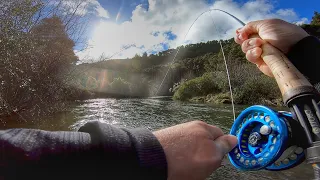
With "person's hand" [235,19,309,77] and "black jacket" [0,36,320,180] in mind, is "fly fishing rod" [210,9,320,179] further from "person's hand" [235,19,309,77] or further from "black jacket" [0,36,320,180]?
"black jacket" [0,36,320,180]

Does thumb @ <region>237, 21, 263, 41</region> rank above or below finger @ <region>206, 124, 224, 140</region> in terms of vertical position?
above

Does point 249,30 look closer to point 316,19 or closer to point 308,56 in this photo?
point 308,56

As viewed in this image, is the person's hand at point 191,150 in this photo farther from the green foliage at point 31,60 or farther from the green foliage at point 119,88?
the green foliage at point 119,88

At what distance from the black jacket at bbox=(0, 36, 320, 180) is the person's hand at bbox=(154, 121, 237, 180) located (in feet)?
0.10

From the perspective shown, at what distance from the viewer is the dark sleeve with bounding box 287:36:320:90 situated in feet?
3.97

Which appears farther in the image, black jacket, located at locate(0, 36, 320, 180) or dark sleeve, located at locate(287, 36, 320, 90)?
dark sleeve, located at locate(287, 36, 320, 90)

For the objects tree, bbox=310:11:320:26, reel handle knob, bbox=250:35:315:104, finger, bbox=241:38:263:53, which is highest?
tree, bbox=310:11:320:26

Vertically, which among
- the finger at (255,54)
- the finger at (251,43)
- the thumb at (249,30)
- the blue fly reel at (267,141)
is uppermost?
the thumb at (249,30)

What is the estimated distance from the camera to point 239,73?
22.7m

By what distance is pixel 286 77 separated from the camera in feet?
3.10

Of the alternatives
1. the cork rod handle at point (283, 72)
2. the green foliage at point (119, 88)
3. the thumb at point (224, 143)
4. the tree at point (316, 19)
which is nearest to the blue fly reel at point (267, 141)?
the cork rod handle at point (283, 72)

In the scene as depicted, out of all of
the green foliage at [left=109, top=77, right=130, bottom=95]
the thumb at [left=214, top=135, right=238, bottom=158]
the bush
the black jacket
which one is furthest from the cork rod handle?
the green foliage at [left=109, top=77, right=130, bottom=95]

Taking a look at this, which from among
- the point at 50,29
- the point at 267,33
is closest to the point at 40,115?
the point at 50,29

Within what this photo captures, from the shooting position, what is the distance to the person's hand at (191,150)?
549 mm
